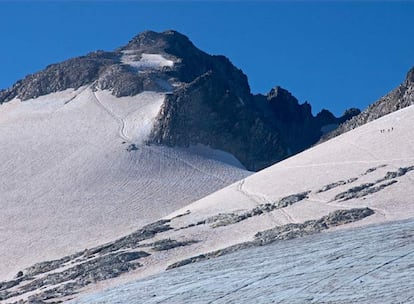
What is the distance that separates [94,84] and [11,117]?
8082 millimetres

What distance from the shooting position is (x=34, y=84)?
94688 mm

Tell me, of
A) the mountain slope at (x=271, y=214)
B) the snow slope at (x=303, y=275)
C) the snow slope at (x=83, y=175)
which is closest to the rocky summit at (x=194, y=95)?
the snow slope at (x=83, y=175)

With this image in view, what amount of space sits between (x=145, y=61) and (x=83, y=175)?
114ft

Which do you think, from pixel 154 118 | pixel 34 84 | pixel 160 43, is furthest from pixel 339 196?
pixel 160 43

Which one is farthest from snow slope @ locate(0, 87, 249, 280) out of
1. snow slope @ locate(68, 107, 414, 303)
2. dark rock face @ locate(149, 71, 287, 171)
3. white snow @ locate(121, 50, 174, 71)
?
white snow @ locate(121, 50, 174, 71)

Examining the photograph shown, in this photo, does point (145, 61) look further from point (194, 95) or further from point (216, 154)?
point (216, 154)

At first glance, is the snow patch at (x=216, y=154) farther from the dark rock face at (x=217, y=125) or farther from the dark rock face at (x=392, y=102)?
the dark rock face at (x=392, y=102)

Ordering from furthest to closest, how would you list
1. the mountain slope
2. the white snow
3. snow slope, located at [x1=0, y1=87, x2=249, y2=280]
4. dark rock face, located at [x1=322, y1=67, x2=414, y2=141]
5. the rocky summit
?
1. the white snow
2. the rocky summit
3. dark rock face, located at [x1=322, y1=67, x2=414, y2=141]
4. snow slope, located at [x1=0, y1=87, x2=249, y2=280]
5. the mountain slope

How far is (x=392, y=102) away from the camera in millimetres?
66625

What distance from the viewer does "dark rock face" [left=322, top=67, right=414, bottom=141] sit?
65000mm

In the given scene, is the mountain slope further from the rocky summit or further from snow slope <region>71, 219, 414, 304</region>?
the rocky summit

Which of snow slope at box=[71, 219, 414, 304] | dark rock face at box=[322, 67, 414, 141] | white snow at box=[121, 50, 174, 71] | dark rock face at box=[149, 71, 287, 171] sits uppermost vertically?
white snow at box=[121, 50, 174, 71]

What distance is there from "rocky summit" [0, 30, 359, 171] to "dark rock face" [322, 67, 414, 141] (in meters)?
13.7

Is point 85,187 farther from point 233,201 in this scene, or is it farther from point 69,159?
point 233,201
